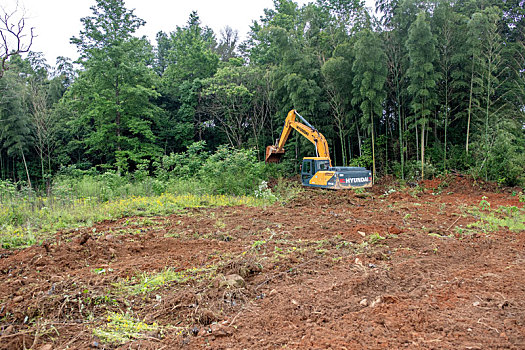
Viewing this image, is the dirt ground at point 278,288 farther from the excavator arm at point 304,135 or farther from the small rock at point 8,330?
the excavator arm at point 304,135

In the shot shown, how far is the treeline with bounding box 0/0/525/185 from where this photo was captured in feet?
35.4

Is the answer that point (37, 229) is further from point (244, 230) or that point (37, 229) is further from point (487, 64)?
point (487, 64)

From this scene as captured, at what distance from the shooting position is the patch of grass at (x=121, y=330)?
2.11 m

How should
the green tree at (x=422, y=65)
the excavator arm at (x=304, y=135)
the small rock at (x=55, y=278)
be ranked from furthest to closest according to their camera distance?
1. the green tree at (x=422, y=65)
2. the excavator arm at (x=304, y=135)
3. the small rock at (x=55, y=278)

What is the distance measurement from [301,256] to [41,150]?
61.5 feet

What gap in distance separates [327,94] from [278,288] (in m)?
11.9

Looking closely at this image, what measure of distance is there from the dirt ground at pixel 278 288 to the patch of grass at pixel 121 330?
1.3 inches

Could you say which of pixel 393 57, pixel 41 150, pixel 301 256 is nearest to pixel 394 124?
pixel 393 57

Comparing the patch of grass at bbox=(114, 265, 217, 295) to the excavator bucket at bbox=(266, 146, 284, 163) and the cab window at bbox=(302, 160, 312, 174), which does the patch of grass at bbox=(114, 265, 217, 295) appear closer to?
the cab window at bbox=(302, 160, 312, 174)

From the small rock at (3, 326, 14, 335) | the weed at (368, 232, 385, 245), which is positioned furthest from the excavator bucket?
the small rock at (3, 326, 14, 335)

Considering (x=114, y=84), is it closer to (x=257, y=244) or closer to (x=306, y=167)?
(x=306, y=167)

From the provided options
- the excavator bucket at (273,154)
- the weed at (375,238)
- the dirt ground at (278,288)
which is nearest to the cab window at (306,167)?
the excavator bucket at (273,154)

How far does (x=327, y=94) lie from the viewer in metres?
13.6

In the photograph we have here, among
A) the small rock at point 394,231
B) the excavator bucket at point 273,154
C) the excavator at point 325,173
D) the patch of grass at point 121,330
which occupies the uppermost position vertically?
the excavator bucket at point 273,154
